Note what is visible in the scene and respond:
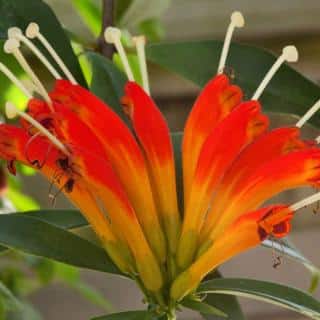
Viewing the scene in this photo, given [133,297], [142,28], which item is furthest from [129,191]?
[133,297]

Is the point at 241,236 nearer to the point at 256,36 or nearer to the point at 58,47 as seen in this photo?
the point at 58,47

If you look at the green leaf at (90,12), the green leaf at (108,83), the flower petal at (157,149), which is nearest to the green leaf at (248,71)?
the green leaf at (108,83)

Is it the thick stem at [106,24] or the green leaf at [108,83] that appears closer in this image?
the green leaf at [108,83]

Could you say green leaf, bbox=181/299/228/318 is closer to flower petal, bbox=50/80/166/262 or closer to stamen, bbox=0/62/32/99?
flower petal, bbox=50/80/166/262

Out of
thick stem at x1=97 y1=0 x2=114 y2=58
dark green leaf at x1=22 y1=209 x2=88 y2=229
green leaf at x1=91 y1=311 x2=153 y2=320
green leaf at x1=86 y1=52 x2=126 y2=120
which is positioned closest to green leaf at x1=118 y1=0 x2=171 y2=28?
thick stem at x1=97 y1=0 x2=114 y2=58

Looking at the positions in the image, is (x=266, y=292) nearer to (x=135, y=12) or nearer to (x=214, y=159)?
(x=214, y=159)

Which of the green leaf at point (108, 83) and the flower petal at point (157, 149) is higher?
the green leaf at point (108, 83)

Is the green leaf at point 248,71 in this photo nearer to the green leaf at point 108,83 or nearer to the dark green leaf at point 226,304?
the green leaf at point 108,83
